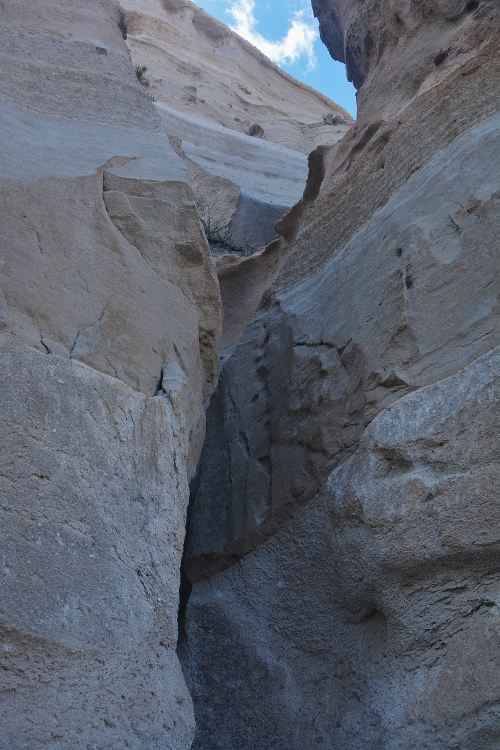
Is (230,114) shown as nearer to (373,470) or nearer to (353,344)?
(353,344)

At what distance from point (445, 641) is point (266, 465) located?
2.16 meters

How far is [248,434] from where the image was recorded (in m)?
6.17

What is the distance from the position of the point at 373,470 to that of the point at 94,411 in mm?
1395

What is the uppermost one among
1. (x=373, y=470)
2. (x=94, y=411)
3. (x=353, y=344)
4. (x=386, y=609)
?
(x=353, y=344)

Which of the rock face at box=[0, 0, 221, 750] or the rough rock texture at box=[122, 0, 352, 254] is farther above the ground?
the rough rock texture at box=[122, 0, 352, 254]

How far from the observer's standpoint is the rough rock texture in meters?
11.6

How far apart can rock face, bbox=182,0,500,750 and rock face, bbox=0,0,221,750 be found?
67 cm

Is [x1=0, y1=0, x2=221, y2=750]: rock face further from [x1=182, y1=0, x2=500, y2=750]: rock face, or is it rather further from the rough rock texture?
the rough rock texture

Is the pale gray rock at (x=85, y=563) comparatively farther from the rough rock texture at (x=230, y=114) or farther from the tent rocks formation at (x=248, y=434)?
the rough rock texture at (x=230, y=114)

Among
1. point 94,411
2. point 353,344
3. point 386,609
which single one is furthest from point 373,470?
point 94,411

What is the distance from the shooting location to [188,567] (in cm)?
591

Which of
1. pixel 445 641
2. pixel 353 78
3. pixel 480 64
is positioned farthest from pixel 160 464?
pixel 353 78

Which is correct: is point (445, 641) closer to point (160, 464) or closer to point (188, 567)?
point (160, 464)

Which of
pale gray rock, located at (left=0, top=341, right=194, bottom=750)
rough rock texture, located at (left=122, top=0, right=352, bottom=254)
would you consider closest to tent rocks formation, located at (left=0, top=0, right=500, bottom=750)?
pale gray rock, located at (left=0, top=341, right=194, bottom=750)
